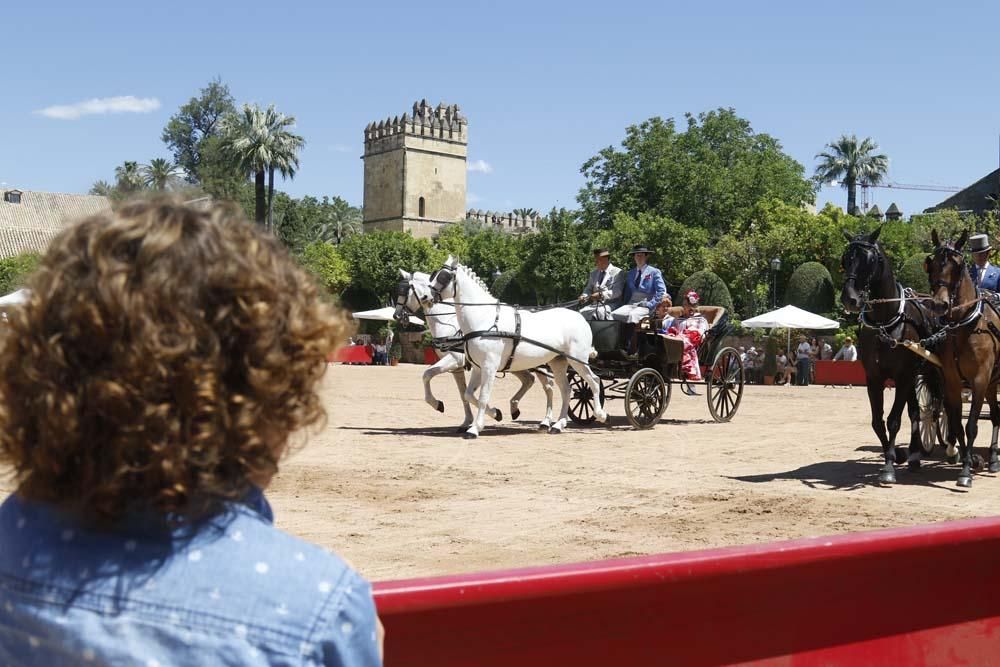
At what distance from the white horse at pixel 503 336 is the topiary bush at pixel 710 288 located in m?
29.5

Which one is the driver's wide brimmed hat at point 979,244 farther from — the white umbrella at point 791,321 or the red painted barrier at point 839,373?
the white umbrella at point 791,321

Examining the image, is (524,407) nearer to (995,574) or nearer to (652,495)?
(652,495)

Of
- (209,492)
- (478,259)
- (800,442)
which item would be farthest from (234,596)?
(478,259)

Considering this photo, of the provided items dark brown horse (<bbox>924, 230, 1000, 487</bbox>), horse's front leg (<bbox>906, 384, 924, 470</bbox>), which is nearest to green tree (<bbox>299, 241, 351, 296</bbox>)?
horse's front leg (<bbox>906, 384, 924, 470</bbox>)

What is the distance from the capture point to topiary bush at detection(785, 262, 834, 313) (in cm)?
4228

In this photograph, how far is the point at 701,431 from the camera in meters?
15.8

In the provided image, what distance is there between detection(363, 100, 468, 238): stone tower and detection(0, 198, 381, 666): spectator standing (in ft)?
340

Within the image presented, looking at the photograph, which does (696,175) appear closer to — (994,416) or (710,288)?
(710,288)

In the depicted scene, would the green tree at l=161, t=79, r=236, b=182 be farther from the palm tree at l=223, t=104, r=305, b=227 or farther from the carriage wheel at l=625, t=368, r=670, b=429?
the carriage wheel at l=625, t=368, r=670, b=429

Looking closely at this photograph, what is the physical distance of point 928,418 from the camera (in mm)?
12609

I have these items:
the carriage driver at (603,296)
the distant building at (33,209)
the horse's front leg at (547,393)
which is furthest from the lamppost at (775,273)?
the distant building at (33,209)

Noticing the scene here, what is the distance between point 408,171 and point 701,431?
92.6m

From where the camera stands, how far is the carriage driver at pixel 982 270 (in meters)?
11.9

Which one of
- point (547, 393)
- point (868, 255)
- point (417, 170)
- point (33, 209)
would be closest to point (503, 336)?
point (547, 393)
